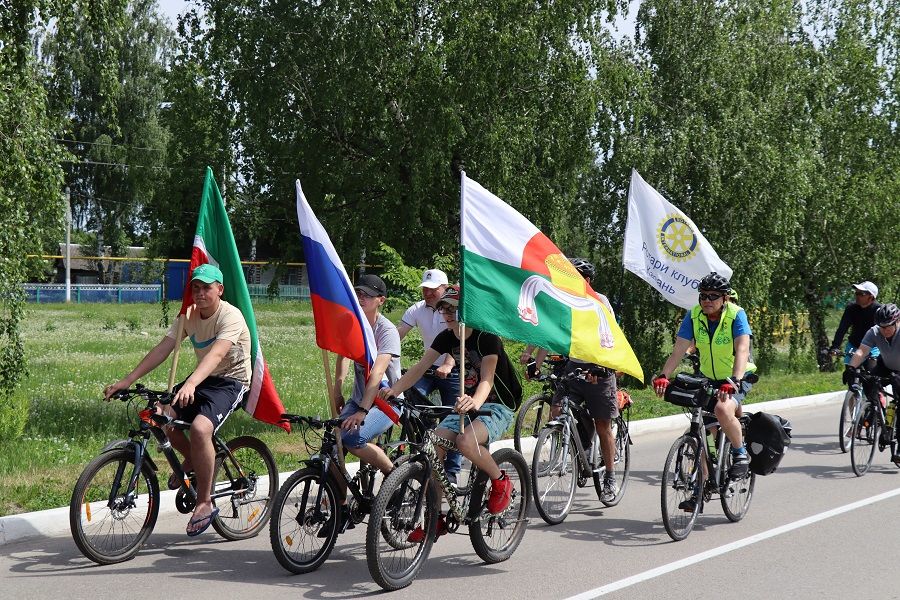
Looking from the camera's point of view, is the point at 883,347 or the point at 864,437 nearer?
the point at 864,437

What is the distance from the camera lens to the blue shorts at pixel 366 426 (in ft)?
22.3

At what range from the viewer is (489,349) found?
6746mm

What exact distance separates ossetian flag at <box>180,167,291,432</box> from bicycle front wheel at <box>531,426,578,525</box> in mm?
2038

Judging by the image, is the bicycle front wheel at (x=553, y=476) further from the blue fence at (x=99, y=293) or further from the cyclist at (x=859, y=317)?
the blue fence at (x=99, y=293)

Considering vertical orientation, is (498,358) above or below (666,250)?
below

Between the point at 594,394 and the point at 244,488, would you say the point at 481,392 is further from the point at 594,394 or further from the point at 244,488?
the point at 594,394

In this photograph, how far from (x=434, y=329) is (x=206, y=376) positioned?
267 cm

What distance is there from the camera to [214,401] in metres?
6.95

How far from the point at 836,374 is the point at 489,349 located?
18984 millimetres

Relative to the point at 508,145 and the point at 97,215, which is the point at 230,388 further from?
the point at 97,215

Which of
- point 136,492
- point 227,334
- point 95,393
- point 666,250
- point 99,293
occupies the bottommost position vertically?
point 95,393

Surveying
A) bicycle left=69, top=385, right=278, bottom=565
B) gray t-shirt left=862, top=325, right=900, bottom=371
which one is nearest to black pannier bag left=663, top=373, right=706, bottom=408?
→ bicycle left=69, top=385, right=278, bottom=565

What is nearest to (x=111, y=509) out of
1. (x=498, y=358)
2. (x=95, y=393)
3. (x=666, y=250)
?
(x=498, y=358)

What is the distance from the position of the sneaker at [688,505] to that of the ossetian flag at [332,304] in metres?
2.58
